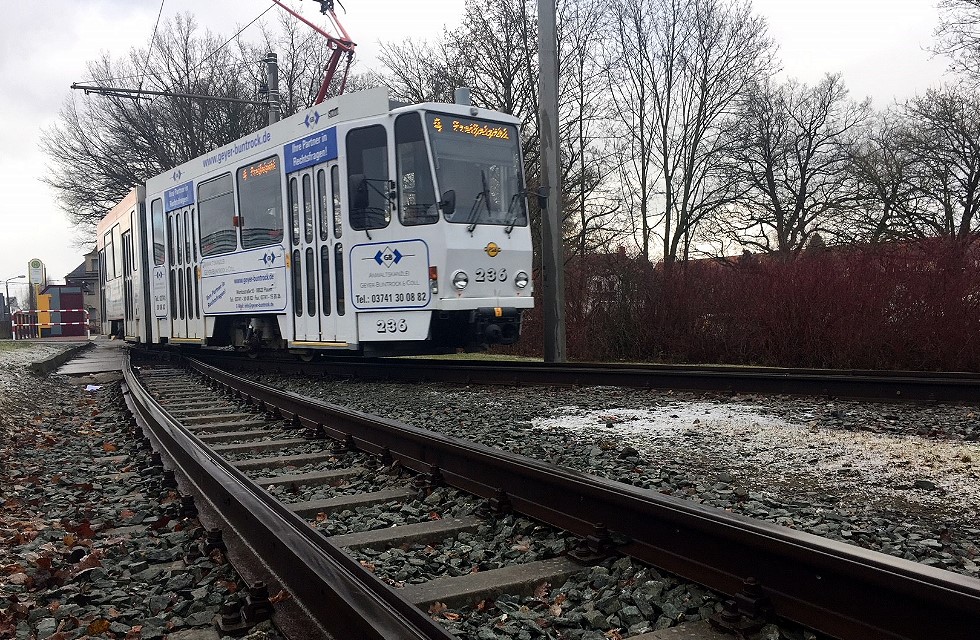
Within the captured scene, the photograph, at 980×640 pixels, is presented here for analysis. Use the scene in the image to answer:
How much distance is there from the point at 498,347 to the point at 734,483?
14.2 meters

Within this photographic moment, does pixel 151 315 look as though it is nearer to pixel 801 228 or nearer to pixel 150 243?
pixel 150 243

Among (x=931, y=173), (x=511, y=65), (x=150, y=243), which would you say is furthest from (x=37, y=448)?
(x=931, y=173)

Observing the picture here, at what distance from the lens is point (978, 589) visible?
2.29 m

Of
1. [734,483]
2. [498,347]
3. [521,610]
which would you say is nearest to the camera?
[521,610]

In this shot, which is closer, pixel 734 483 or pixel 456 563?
pixel 456 563

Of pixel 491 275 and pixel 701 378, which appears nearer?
pixel 701 378

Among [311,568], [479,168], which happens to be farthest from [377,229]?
[311,568]

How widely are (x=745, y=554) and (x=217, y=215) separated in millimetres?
12348

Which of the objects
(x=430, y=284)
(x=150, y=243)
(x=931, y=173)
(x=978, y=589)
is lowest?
(x=978, y=589)

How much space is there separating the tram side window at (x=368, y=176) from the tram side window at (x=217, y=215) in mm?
3362

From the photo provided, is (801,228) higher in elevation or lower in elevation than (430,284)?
higher

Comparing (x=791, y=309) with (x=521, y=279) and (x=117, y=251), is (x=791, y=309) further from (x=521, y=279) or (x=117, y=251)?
(x=117, y=251)

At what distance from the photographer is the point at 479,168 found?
429 inches

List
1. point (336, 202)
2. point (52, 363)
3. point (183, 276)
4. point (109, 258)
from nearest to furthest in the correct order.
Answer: point (336, 202) < point (183, 276) < point (52, 363) < point (109, 258)
